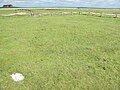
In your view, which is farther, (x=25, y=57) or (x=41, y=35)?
(x=41, y=35)

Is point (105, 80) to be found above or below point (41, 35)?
below

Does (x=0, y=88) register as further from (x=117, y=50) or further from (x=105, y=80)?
(x=117, y=50)

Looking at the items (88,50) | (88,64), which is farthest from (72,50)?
(88,64)

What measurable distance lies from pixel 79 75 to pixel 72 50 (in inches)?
164

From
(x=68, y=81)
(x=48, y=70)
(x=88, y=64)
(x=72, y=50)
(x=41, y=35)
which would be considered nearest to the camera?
(x=68, y=81)

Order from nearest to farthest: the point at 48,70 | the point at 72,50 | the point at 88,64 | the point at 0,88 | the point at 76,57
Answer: the point at 0,88
the point at 48,70
the point at 88,64
the point at 76,57
the point at 72,50

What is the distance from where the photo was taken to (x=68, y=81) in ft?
40.8

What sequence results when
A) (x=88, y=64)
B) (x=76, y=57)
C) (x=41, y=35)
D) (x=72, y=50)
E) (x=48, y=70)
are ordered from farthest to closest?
(x=41, y=35), (x=72, y=50), (x=76, y=57), (x=88, y=64), (x=48, y=70)

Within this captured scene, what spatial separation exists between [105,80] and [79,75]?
1.64 metres

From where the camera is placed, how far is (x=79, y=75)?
13172mm

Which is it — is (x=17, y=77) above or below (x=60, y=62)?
below

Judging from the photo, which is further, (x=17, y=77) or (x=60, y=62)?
(x=60, y=62)

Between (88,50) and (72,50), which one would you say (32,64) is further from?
(88,50)

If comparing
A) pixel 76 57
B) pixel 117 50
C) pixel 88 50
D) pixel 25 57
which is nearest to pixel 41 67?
pixel 25 57
